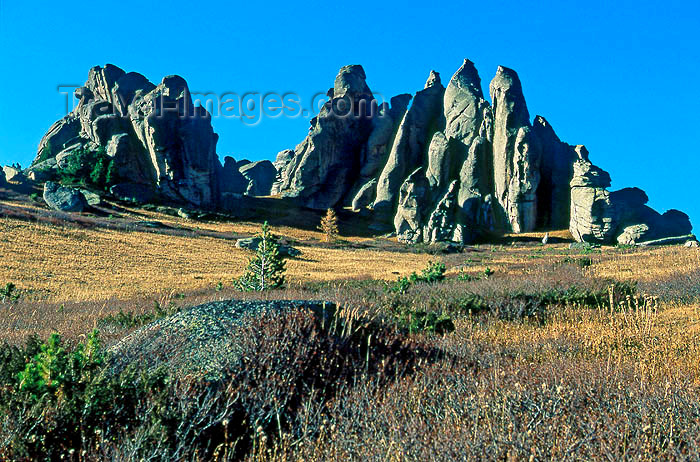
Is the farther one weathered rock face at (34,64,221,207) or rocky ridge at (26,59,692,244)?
weathered rock face at (34,64,221,207)

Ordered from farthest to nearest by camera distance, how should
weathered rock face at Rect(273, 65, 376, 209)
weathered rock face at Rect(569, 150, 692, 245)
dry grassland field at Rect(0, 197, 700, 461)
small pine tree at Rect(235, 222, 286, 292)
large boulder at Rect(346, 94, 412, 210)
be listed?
1. large boulder at Rect(346, 94, 412, 210)
2. weathered rock face at Rect(273, 65, 376, 209)
3. weathered rock face at Rect(569, 150, 692, 245)
4. small pine tree at Rect(235, 222, 286, 292)
5. dry grassland field at Rect(0, 197, 700, 461)

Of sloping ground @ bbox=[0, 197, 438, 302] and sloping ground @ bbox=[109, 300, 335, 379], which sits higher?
sloping ground @ bbox=[109, 300, 335, 379]

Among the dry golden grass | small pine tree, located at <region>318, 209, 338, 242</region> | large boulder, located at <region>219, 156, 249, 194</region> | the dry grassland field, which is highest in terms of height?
large boulder, located at <region>219, 156, 249, 194</region>

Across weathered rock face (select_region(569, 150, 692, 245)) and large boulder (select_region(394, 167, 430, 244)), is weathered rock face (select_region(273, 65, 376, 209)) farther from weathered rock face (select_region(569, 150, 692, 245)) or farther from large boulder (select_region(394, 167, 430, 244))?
weathered rock face (select_region(569, 150, 692, 245))

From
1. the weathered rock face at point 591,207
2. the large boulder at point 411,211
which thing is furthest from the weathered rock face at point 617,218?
the large boulder at point 411,211

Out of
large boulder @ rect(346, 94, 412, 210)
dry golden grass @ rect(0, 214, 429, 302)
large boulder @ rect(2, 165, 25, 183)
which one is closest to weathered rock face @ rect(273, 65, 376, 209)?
large boulder @ rect(346, 94, 412, 210)

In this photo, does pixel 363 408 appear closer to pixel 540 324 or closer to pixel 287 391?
pixel 287 391

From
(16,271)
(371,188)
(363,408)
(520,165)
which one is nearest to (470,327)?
(363,408)

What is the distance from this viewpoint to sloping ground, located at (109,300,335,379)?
532 centimetres

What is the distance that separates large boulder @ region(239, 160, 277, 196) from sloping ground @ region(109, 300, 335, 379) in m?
120

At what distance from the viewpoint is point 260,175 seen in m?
128

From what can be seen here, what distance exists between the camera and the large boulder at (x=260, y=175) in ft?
414

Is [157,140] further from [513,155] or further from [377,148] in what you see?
[513,155]

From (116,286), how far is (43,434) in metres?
25.1
